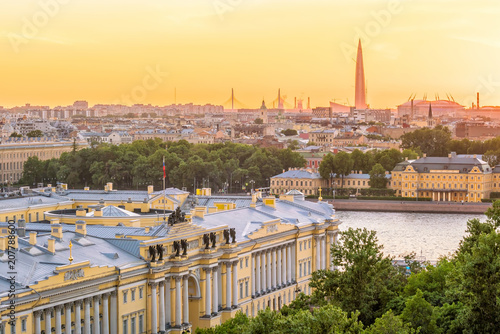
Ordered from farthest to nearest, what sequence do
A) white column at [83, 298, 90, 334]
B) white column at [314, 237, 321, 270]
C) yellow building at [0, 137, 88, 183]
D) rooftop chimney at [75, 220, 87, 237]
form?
yellow building at [0, 137, 88, 183] → white column at [314, 237, 321, 270] → rooftop chimney at [75, 220, 87, 237] → white column at [83, 298, 90, 334]

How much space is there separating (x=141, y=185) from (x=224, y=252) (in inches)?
1952

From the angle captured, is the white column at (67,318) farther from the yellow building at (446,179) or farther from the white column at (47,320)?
the yellow building at (446,179)

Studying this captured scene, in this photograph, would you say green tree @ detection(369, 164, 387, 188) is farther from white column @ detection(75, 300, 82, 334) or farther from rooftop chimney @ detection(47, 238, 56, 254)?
white column @ detection(75, 300, 82, 334)

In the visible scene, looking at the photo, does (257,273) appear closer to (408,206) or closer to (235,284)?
(235,284)

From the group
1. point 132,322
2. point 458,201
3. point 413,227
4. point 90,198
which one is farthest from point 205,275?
point 458,201

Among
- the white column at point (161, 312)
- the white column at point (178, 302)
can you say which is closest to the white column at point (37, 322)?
the white column at point (161, 312)

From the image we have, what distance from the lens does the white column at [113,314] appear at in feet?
85.3

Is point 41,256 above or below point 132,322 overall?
above

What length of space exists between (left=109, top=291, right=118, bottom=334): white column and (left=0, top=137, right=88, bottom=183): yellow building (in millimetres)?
61767

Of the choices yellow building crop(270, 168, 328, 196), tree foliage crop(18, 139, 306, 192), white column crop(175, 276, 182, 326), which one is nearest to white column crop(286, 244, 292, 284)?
white column crop(175, 276, 182, 326)

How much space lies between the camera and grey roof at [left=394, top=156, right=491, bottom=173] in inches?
3027

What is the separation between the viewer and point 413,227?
2306 inches

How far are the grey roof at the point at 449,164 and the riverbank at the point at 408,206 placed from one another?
504 cm

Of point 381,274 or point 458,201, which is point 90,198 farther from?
point 458,201
